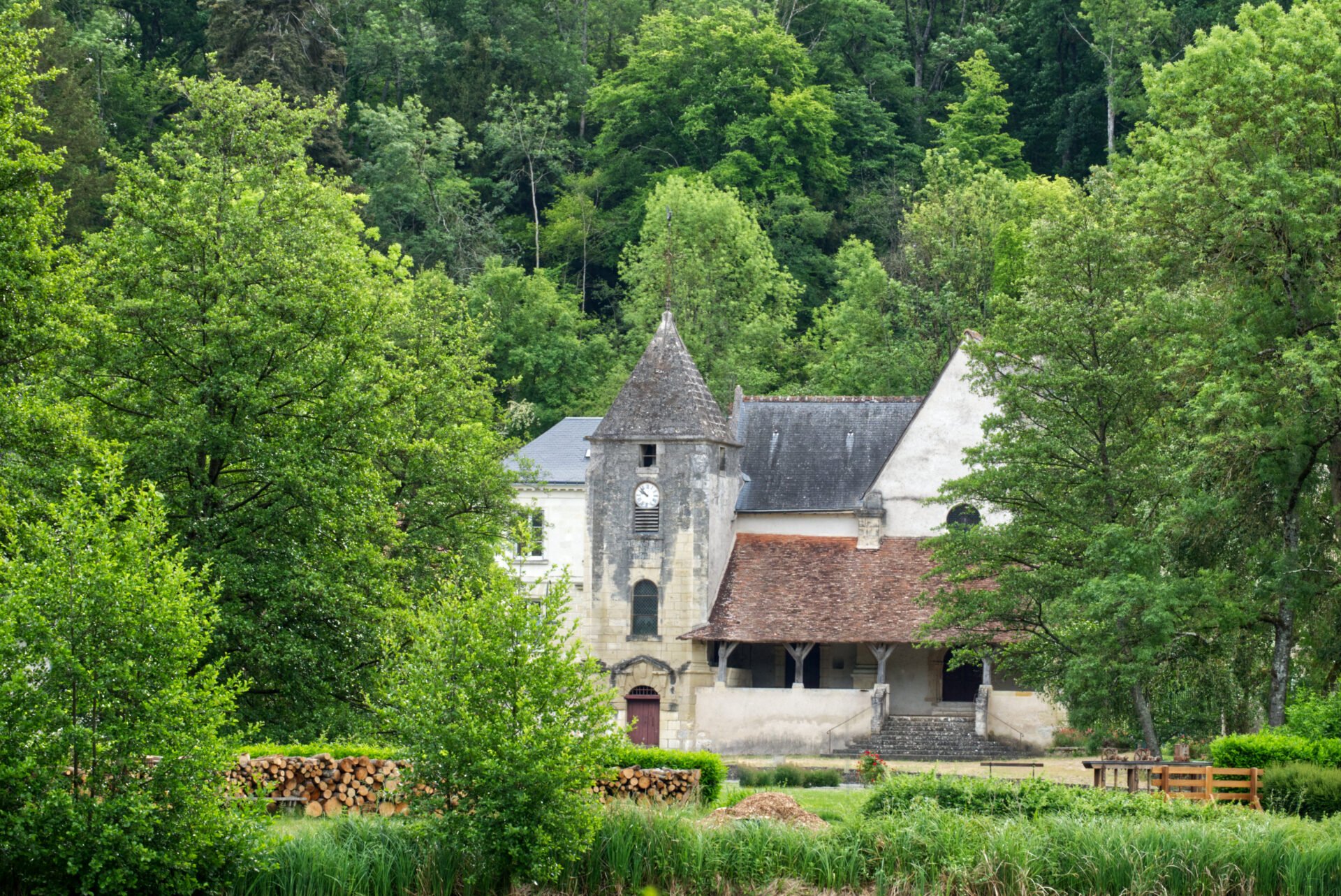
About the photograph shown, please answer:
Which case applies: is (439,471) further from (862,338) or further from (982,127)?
(982,127)

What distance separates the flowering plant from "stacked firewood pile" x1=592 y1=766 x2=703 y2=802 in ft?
20.4

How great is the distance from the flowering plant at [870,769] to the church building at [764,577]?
8.01 metres

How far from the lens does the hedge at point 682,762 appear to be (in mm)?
24938

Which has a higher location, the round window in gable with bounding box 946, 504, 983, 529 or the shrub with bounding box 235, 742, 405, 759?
the round window in gable with bounding box 946, 504, 983, 529

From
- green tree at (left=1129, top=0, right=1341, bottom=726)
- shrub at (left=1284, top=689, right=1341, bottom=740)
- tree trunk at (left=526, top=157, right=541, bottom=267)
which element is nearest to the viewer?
shrub at (left=1284, top=689, right=1341, bottom=740)

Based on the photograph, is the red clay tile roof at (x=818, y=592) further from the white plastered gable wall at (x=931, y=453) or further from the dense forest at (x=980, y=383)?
the dense forest at (x=980, y=383)

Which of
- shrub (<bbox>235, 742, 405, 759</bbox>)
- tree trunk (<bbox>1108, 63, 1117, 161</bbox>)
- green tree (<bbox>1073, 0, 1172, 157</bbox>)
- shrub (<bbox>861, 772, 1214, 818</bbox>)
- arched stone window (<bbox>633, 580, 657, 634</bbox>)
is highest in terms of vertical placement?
green tree (<bbox>1073, 0, 1172, 157</bbox>)

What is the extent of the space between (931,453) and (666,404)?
6972mm

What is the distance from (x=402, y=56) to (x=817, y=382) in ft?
86.0

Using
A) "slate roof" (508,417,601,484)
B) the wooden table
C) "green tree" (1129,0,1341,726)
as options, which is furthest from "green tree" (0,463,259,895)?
"slate roof" (508,417,601,484)

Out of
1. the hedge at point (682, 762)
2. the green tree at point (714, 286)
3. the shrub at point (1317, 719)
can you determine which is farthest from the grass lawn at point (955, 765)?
the green tree at point (714, 286)

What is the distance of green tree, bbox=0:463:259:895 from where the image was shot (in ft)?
50.2

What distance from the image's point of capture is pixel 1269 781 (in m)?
23.2

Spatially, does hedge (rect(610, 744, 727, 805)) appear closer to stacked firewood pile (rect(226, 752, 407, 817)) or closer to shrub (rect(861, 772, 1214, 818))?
stacked firewood pile (rect(226, 752, 407, 817))
